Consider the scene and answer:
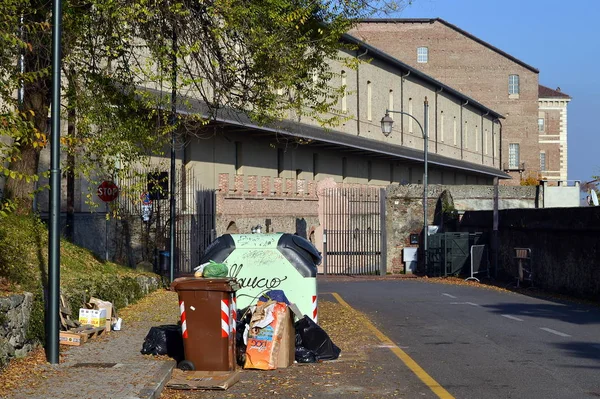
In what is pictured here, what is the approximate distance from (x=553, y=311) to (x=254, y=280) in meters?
A: 9.59

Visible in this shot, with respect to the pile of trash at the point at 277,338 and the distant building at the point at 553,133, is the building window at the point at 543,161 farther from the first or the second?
the pile of trash at the point at 277,338

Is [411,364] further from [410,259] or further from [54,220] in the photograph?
[410,259]

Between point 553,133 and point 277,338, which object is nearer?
point 277,338

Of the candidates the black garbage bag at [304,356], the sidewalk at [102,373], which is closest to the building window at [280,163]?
the sidewalk at [102,373]

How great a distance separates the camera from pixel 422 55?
8738cm

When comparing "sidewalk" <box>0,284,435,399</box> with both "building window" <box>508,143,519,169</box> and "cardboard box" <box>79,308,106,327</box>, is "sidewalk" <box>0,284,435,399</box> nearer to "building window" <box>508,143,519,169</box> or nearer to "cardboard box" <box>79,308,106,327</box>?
"cardboard box" <box>79,308,106,327</box>

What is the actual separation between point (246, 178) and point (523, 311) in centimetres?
1837

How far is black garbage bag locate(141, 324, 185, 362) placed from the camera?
1241 centimetres

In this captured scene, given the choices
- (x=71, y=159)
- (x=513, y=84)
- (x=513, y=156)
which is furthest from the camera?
(x=513, y=156)

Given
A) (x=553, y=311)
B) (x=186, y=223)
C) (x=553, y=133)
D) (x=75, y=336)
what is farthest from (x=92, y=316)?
(x=553, y=133)

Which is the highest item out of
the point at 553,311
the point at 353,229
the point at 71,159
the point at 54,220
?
the point at 71,159

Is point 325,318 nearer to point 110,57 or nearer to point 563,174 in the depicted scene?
point 110,57

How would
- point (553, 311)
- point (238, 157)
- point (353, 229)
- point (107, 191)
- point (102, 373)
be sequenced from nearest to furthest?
1. point (102, 373)
2. point (553, 311)
3. point (107, 191)
4. point (238, 157)
5. point (353, 229)

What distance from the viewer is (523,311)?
68.2ft
